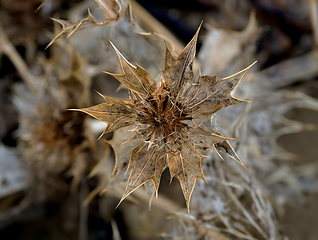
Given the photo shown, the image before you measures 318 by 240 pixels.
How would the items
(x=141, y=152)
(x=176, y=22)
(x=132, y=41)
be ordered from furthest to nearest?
(x=176, y=22) → (x=132, y=41) → (x=141, y=152)

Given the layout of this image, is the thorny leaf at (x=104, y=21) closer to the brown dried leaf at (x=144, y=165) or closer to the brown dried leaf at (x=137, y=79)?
Result: the brown dried leaf at (x=137, y=79)

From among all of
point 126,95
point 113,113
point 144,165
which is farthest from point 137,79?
point 126,95

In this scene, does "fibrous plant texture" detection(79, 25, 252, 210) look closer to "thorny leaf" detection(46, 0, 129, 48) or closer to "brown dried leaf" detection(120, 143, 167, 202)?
"brown dried leaf" detection(120, 143, 167, 202)

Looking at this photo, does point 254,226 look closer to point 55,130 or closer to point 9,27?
point 55,130

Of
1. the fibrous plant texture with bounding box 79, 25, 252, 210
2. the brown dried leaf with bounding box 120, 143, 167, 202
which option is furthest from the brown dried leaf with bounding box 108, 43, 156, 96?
the brown dried leaf with bounding box 120, 143, 167, 202

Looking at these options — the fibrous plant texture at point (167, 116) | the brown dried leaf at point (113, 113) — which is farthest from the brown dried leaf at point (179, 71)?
the brown dried leaf at point (113, 113)

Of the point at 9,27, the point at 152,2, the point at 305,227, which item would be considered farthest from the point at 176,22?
the point at 305,227

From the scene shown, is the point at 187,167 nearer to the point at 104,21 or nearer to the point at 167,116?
the point at 167,116
